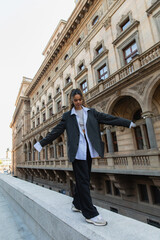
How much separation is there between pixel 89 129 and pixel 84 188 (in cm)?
74

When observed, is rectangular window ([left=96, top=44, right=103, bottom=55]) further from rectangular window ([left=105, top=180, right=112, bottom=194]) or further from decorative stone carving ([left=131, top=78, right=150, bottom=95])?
rectangular window ([left=105, top=180, right=112, bottom=194])

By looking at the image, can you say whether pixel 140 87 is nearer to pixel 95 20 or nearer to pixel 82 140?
pixel 82 140

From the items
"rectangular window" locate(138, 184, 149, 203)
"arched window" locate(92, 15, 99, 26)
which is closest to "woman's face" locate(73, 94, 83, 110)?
"rectangular window" locate(138, 184, 149, 203)

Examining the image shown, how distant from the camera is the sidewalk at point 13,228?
2.23 metres

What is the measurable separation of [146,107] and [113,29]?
762cm

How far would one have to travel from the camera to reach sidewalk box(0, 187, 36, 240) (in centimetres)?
223

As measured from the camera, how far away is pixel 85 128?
2.13 meters

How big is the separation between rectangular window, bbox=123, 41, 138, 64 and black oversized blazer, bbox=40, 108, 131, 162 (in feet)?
33.3

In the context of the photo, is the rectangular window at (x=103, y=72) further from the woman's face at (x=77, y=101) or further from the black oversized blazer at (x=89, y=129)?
the black oversized blazer at (x=89, y=129)

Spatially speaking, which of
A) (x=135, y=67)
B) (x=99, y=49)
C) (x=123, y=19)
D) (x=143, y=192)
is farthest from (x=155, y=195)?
(x=99, y=49)

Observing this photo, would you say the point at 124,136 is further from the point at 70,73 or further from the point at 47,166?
the point at 47,166

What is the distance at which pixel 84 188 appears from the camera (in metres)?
1.86

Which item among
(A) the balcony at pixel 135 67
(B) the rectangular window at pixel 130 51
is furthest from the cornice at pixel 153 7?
(A) the balcony at pixel 135 67

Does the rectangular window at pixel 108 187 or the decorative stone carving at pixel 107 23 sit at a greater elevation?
the decorative stone carving at pixel 107 23
